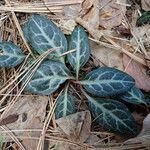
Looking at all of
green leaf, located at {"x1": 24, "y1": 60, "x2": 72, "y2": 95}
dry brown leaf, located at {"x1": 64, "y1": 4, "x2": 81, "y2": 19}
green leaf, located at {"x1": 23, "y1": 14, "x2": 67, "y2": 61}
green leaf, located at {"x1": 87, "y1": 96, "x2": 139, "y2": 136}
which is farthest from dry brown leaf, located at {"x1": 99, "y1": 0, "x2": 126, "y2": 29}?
green leaf, located at {"x1": 87, "y1": 96, "x2": 139, "y2": 136}

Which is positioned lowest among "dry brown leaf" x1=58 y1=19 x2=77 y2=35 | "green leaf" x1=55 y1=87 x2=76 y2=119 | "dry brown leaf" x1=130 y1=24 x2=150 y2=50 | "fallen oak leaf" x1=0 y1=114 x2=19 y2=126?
"fallen oak leaf" x1=0 y1=114 x2=19 y2=126

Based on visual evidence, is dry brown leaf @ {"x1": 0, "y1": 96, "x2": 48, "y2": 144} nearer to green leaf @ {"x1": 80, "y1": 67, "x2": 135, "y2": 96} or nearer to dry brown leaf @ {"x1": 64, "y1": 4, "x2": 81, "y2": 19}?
green leaf @ {"x1": 80, "y1": 67, "x2": 135, "y2": 96}

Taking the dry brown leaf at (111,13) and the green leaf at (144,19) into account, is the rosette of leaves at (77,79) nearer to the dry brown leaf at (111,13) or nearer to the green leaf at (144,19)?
the dry brown leaf at (111,13)

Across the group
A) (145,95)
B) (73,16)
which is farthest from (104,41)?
(145,95)

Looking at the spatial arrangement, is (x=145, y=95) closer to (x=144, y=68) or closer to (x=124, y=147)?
(x=144, y=68)

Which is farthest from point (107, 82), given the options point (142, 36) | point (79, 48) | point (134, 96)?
point (142, 36)

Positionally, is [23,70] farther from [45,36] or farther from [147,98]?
[147,98]
